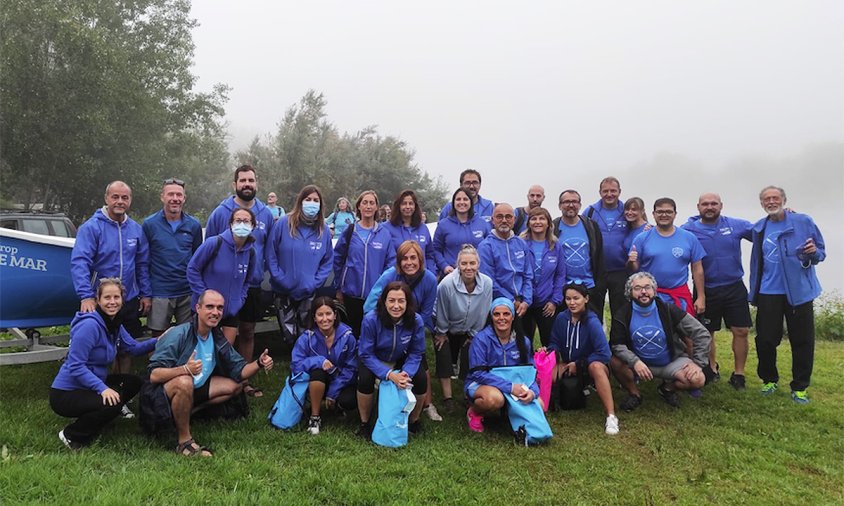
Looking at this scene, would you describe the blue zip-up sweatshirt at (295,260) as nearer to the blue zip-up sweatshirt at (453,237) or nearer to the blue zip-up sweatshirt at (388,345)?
the blue zip-up sweatshirt at (388,345)

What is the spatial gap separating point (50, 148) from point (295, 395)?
20.4 meters

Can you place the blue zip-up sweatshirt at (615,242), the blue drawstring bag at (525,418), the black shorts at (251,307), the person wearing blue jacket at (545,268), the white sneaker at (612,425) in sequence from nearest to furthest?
the blue drawstring bag at (525,418), the white sneaker at (612,425), the black shorts at (251,307), the person wearing blue jacket at (545,268), the blue zip-up sweatshirt at (615,242)

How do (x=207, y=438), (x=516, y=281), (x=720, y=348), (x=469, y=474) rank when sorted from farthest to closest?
(x=720, y=348)
(x=516, y=281)
(x=207, y=438)
(x=469, y=474)

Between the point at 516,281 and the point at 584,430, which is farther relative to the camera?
the point at 516,281

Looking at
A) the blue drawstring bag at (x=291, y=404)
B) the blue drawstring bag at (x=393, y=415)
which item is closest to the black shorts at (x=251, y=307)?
the blue drawstring bag at (x=291, y=404)

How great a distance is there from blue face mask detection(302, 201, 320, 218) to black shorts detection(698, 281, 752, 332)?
14.8ft

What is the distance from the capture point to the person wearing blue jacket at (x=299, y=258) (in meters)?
5.37

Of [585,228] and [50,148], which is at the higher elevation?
[50,148]

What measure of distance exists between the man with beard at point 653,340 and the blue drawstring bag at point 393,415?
2327 mm

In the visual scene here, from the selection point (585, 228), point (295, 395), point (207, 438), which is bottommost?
point (207, 438)

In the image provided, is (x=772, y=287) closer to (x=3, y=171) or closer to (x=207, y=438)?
(x=207, y=438)

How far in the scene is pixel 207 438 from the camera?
14.5 ft

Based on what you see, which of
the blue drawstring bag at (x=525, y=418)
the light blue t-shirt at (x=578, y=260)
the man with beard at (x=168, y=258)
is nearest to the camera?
the blue drawstring bag at (x=525, y=418)

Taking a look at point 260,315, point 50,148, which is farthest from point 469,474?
point 50,148
